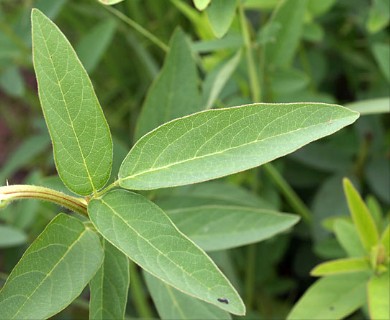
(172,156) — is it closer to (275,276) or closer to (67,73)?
(67,73)

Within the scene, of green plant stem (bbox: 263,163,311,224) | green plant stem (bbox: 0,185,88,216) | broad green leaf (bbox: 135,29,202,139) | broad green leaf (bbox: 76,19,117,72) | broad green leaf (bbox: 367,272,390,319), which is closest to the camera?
green plant stem (bbox: 0,185,88,216)

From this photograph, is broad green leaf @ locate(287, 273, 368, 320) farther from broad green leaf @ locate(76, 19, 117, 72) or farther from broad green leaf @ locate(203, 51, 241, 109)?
broad green leaf @ locate(76, 19, 117, 72)

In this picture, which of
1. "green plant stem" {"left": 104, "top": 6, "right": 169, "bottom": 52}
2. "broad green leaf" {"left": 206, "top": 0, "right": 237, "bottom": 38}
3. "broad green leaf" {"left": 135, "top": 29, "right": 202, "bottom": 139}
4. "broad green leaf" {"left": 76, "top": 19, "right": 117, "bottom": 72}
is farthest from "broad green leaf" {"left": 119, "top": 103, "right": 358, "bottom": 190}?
"broad green leaf" {"left": 76, "top": 19, "right": 117, "bottom": 72}

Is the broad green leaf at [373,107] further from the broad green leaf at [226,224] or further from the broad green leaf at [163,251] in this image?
the broad green leaf at [163,251]

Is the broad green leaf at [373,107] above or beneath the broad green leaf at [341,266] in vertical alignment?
above

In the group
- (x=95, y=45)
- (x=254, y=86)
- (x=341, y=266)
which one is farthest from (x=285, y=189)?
(x=95, y=45)

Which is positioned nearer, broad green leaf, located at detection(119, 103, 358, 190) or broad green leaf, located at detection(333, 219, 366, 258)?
broad green leaf, located at detection(119, 103, 358, 190)

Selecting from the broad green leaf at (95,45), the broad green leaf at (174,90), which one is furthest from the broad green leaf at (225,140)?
the broad green leaf at (95,45)

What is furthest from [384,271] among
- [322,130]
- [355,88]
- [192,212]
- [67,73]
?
[355,88]
